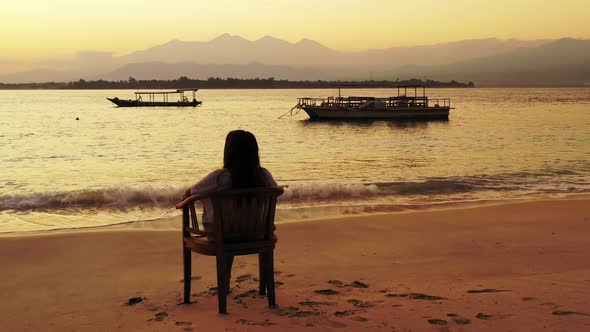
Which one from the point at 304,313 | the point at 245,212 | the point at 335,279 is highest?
the point at 245,212

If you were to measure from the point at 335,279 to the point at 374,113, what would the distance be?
45711 mm

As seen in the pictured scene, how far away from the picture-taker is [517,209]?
9805 millimetres

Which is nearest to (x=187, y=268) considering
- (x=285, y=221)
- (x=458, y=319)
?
(x=458, y=319)

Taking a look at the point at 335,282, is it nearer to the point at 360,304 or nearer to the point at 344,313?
the point at 360,304

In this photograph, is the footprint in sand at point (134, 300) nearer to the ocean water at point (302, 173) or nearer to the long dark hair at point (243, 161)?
the long dark hair at point (243, 161)

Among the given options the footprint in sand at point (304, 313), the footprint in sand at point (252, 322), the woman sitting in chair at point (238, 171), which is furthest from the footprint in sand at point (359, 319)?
the woman sitting in chair at point (238, 171)

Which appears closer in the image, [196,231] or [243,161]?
[243,161]

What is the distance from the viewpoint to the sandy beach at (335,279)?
4.11 meters

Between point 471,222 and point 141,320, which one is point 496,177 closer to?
point 471,222

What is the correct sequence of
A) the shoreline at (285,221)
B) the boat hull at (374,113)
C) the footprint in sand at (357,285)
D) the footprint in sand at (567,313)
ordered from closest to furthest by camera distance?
the footprint in sand at (567,313)
the footprint in sand at (357,285)
the shoreline at (285,221)
the boat hull at (374,113)

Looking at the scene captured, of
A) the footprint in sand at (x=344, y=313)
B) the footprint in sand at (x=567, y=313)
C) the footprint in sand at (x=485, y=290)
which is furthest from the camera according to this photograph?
the footprint in sand at (x=485, y=290)

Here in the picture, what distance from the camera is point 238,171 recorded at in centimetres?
404

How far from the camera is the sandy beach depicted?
13.5 ft

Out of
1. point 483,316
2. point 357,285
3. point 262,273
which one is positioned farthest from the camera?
point 357,285
